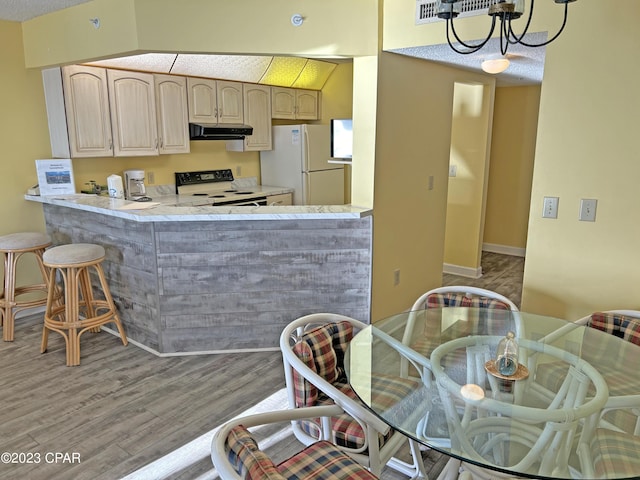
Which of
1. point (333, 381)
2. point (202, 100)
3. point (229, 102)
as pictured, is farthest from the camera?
point (229, 102)

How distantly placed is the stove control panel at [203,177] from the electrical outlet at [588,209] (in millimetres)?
3741

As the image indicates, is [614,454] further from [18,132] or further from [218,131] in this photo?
[18,132]

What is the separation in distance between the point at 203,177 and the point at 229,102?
84 cm

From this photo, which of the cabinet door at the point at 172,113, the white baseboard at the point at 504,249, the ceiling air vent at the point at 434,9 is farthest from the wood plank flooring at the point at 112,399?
the white baseboard at the point at 504,249

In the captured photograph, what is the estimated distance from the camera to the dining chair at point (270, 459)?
1.17 meters

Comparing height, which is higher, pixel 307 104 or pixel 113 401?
pixel 307 104

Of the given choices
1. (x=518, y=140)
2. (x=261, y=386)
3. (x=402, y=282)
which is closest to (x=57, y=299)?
(x=261, y=386)

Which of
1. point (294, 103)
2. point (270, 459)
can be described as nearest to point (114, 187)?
point (294, 103)

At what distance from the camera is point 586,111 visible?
233 cm

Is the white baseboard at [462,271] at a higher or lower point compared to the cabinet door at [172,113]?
lower

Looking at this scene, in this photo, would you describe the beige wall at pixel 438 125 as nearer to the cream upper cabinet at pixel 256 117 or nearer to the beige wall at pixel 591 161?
the beige wall at pixel 591 161

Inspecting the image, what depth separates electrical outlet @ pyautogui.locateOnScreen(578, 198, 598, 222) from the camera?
2377mm

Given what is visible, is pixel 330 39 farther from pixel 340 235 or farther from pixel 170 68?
pixel 170 68

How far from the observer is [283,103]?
5.46 meters
